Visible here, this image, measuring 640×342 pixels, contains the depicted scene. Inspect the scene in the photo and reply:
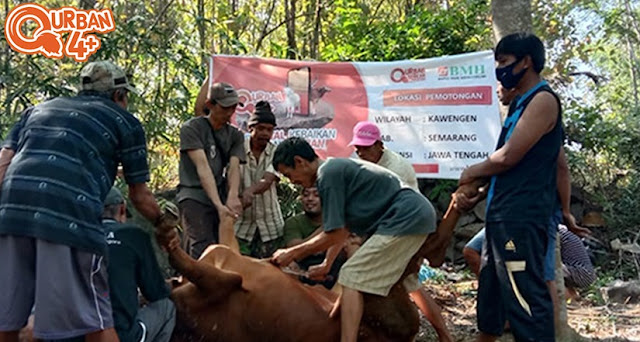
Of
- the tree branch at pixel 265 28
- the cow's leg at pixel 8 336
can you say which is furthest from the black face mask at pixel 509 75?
the tree branch at pixel 265 28

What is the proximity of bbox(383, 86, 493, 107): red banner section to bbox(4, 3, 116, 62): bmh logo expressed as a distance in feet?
9.95

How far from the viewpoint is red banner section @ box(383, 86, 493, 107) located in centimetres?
637

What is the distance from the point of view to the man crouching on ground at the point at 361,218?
3920 mm

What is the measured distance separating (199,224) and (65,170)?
234cm

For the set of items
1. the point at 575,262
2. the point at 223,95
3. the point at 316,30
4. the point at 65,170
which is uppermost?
the point at 316,30

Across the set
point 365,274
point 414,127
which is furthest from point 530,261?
point 414,127

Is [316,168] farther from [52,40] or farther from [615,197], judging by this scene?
[615,197]

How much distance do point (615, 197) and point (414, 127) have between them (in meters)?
3.49

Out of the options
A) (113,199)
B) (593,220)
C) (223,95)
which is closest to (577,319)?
(593,220)

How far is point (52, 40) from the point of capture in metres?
6.96

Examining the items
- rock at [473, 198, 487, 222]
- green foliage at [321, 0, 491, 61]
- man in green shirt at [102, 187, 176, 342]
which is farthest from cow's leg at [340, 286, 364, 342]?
green foliage at [321, 0, 491, 61]

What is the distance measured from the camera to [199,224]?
17.6 feet

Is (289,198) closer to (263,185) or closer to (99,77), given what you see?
(263,185)

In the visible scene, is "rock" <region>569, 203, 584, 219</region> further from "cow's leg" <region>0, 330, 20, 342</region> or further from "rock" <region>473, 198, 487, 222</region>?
"cow's leg" <region>0, 330, 20, 342</region>
